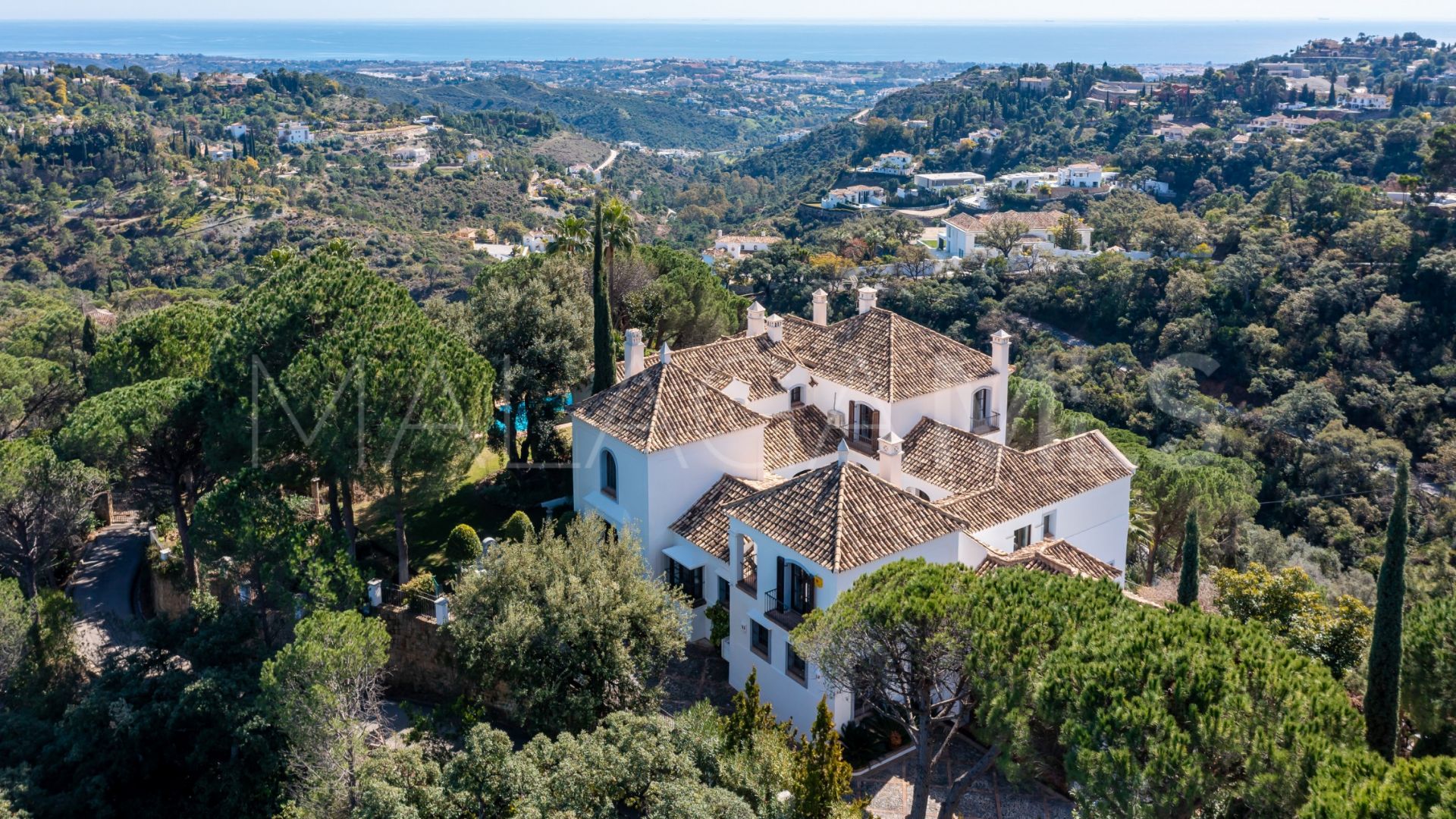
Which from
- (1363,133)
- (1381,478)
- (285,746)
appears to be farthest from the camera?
(1363,133)

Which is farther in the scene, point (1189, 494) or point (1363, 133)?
point (1363, 133)

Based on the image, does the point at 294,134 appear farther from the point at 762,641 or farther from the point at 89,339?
the point at 762,641

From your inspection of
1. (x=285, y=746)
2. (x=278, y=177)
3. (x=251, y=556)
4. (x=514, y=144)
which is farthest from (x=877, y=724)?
(x=514, y=144)

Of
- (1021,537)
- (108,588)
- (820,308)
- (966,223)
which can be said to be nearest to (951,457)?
(1021,537)

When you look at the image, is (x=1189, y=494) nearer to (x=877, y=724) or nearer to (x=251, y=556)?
(x=877, y=724)

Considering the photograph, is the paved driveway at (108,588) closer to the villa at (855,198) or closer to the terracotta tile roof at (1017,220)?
the terracotta tile roof at (1017,220)

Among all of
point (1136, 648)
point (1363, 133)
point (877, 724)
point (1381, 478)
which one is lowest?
point (1381, 478)

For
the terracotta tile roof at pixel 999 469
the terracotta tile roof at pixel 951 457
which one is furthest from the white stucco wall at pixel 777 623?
the terracotta tile roof at pixel 951 457
